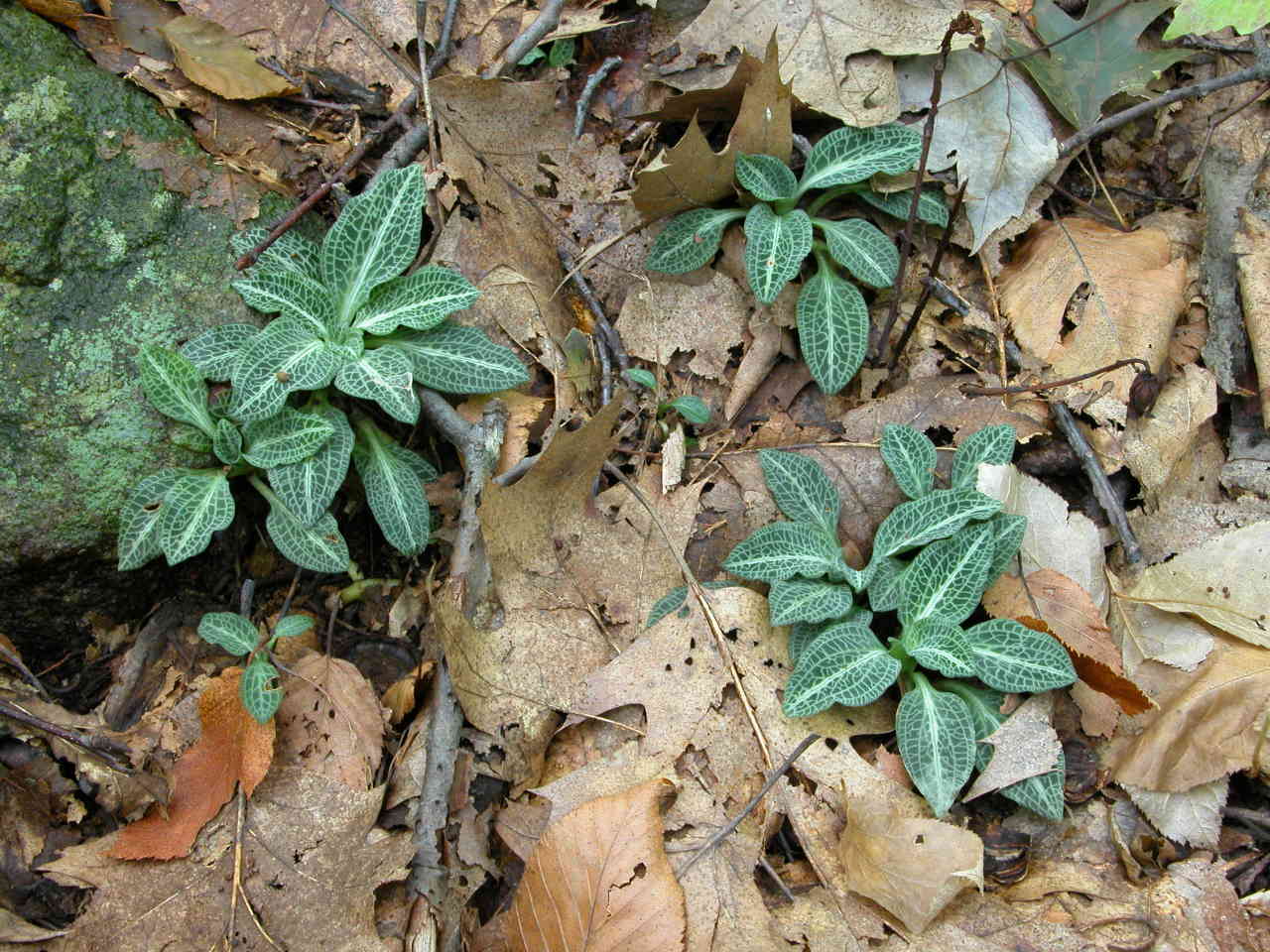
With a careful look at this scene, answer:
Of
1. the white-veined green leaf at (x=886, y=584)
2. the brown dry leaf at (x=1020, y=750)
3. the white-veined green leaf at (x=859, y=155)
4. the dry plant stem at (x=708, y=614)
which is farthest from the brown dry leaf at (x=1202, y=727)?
the white-veined green leaf at (x=859, y=155)

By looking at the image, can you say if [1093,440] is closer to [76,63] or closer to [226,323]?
[226,323]

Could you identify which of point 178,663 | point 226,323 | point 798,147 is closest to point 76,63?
point 226,323

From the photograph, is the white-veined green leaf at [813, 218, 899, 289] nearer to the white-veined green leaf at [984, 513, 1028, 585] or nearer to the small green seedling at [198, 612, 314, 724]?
the white-veined green leaf at [984, 513, 1028, 585]

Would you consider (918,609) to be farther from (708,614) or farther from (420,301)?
(420,301)

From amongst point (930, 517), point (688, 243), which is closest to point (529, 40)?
point (688, 243)

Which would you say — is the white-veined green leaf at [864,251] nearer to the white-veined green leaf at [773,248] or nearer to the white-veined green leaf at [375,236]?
the white-veined green leaf at [773,248]
